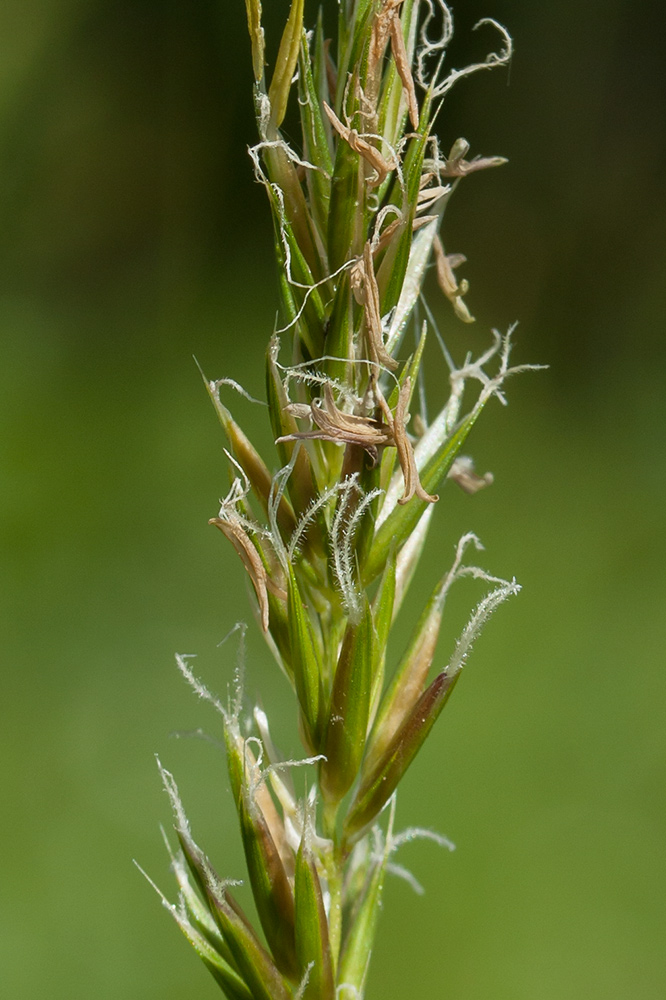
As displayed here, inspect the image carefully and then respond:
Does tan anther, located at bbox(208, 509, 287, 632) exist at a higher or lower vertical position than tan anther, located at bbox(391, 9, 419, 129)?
lower

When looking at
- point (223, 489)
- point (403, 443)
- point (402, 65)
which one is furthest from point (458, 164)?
point (223, 489)

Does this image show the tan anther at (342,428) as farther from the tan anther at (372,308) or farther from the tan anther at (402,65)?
the tan anther at (402,65)

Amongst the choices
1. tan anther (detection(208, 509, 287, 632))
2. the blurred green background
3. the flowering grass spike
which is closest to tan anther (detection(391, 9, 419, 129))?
the flowering grass spike

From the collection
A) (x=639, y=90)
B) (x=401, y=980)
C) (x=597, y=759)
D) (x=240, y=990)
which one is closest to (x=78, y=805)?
(x=401, y=980)

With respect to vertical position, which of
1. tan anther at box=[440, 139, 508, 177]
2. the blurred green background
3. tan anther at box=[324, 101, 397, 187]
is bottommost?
the blurred green background

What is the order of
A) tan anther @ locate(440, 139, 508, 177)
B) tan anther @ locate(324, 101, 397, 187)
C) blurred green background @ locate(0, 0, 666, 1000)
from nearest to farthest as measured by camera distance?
tan anther @ locate(324, 101, 397, 187) → tan anther @ locate(440, 139, 508, 177) → blurred green background @ locate(0, 0, 666, 1000)

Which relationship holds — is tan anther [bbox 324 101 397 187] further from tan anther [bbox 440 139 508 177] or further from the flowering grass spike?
tan anther [bbox 440 139 508 177]

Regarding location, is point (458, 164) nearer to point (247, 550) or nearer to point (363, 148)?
point (363, 148)
